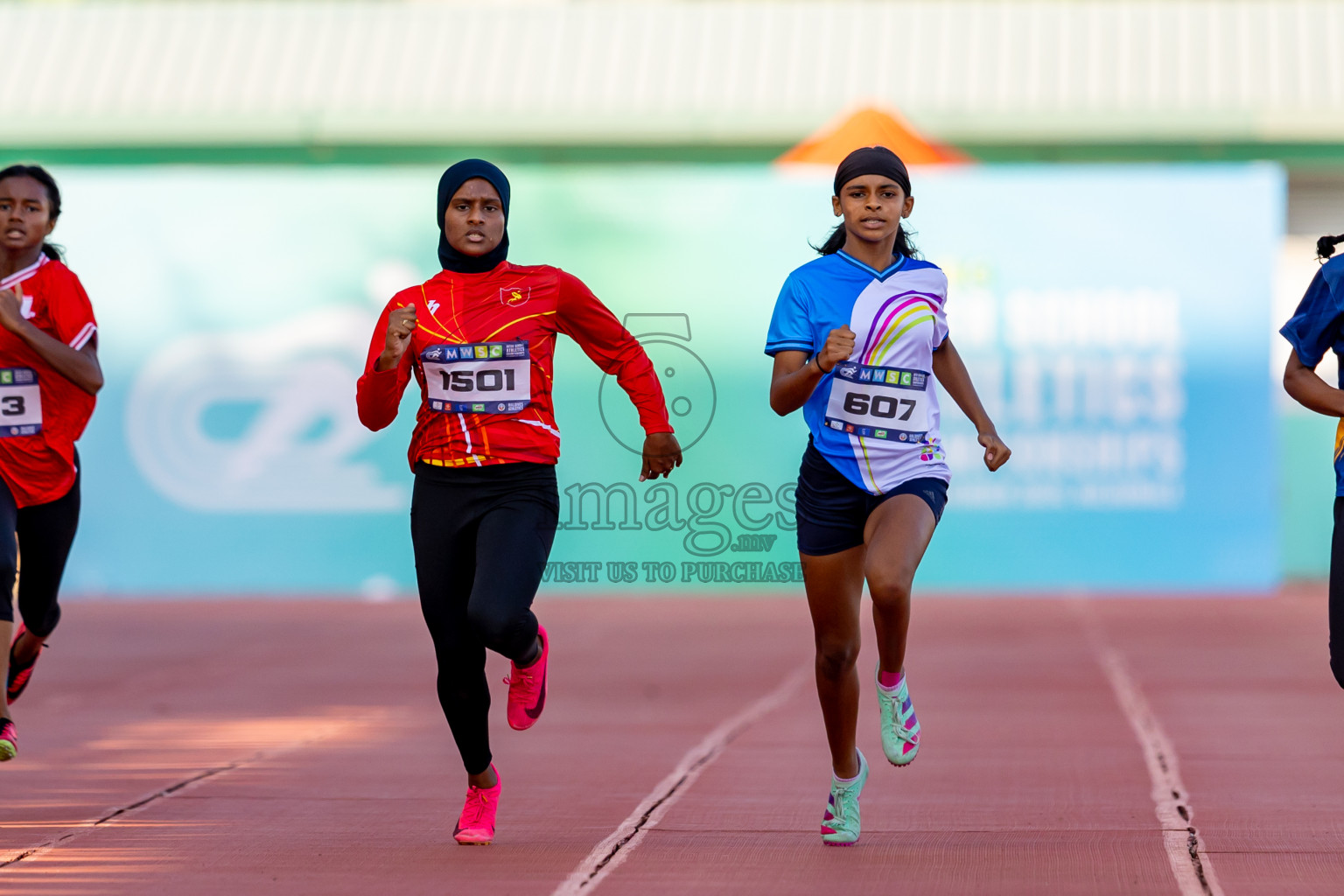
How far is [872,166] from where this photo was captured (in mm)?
5832

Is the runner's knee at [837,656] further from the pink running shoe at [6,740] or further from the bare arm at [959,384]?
the pink running shoe at [6,740]

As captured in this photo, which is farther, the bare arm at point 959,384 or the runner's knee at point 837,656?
the bare arm at point 959,384

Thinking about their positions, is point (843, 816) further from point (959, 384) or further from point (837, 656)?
point (959, 384)

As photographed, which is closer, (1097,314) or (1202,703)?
(1202,703)

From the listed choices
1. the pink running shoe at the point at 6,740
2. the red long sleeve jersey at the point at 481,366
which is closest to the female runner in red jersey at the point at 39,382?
the pink running shoe at the point at 6,740

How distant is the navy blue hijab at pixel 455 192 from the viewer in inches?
232

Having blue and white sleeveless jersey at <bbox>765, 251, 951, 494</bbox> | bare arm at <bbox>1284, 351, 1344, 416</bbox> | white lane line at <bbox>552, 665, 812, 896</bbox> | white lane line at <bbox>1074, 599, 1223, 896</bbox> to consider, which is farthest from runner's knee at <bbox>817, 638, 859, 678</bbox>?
bare arm at <bbox>1284, 351, 1344, 416</bbox>

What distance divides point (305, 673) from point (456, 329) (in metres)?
6.02

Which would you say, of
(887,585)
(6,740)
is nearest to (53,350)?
(6,740)

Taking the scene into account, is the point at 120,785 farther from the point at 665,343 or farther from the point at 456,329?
the point at 665,343

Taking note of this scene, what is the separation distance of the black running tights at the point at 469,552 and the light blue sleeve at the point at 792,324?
84cm

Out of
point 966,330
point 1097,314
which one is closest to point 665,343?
point 966,330

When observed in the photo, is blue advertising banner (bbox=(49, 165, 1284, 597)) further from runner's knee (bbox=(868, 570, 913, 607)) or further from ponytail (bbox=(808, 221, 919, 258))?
runner's knee (bbox=(868, 570, 913, 607))

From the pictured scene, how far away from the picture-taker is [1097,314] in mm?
15820
